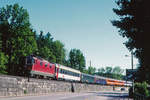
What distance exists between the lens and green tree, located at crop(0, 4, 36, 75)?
4800cm

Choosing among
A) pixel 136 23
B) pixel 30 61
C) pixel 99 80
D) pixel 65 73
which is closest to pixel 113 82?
pixel 99 80

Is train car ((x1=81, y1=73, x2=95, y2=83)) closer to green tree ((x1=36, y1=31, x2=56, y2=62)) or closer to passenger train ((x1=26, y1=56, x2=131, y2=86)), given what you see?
passenger train ((x1=26, y1=56, x2=131, y2=86))

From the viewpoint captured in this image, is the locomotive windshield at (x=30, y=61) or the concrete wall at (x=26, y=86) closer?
the concrete wall at (x=26, y=86)

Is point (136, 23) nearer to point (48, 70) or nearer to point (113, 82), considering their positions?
point (48, 70)

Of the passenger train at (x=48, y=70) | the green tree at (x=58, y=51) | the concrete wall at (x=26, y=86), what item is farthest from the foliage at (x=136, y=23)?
the green tree at (x=58, y=51)

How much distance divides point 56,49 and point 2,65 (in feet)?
174

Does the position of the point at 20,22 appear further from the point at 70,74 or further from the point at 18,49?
the point at 70,74

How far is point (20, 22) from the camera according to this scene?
5022 cm

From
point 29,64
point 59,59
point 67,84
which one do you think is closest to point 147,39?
point 29,64

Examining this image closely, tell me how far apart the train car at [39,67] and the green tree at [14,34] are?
12689 mm

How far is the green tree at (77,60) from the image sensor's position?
4392 inches

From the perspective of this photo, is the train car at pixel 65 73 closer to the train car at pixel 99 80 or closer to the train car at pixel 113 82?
the train car at pixel 99 80

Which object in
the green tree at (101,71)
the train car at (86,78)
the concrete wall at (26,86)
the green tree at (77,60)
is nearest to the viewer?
the concrete wall at (26,86)

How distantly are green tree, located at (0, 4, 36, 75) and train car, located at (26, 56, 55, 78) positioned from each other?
12.7 metres
